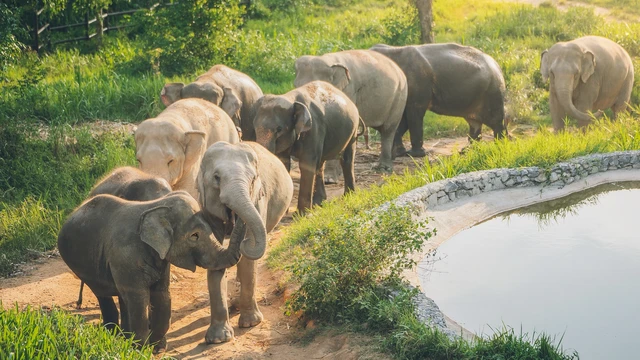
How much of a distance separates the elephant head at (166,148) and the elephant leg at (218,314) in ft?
5.52

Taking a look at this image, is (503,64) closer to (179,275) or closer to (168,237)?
(179,275)

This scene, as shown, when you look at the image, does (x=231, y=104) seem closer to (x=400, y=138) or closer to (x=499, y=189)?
(x=499, y=189)

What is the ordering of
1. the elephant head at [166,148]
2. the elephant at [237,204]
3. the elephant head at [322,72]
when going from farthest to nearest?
the elephant head at [322,72], the elephant head at [166,148], the elephant at [237,204]

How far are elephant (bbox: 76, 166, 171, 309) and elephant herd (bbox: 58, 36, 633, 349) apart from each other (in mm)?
11

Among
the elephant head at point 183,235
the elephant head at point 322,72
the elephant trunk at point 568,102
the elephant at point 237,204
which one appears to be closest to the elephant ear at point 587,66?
the elephant trunk at point 568,102

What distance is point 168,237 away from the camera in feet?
21.9

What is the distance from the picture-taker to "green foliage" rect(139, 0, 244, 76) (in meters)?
15.2

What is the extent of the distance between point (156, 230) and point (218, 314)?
3.27ft

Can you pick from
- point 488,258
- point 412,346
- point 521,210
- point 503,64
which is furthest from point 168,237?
point 503,64

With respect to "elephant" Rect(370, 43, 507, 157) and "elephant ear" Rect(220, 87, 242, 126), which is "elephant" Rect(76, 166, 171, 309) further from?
"elephant" Rect(370, 43, 507, 157)

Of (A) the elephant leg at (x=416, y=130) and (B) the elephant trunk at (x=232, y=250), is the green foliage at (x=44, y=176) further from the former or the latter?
(A) the elephant leg at (x=416, y=130)

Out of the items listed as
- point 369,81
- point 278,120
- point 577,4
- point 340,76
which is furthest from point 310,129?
point 577,4

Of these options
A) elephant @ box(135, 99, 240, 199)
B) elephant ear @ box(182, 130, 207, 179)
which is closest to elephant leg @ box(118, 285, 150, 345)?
elephant @ box(135, 99, 240, 199)

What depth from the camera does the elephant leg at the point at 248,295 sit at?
7641 mm
